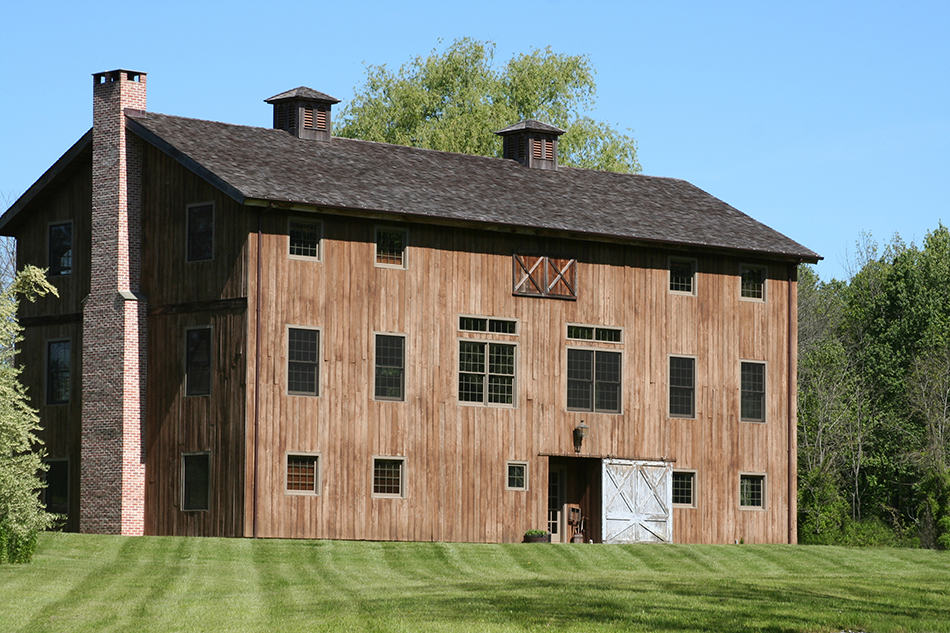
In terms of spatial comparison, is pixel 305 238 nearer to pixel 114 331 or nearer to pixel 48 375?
pixel 114 331

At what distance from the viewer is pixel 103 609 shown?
2323 cm

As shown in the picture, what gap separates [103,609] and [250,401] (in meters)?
13.8

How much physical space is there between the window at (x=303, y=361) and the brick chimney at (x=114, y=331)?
4.14 m

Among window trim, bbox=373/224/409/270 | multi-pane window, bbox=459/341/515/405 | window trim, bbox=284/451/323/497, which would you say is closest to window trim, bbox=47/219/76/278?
window trim, bbox=373/224/409/270

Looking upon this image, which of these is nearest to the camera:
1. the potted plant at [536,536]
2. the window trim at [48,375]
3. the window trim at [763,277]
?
the potted plant at [536,536]

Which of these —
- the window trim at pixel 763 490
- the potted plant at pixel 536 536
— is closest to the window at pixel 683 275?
the window trim at pixel 763 490

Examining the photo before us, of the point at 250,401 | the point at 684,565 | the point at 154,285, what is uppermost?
the point at 154,285

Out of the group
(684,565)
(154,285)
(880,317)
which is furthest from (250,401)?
(880,317)

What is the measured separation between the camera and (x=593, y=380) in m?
41.4

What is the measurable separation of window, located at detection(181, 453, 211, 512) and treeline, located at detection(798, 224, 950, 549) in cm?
2453

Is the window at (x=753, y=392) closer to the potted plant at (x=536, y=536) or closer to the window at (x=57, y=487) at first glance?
the potted plant at (x=536, y=536)

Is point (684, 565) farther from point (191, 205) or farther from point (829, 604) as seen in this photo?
point (191, 205)

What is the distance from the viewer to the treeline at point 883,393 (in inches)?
2440

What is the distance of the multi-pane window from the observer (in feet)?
130
